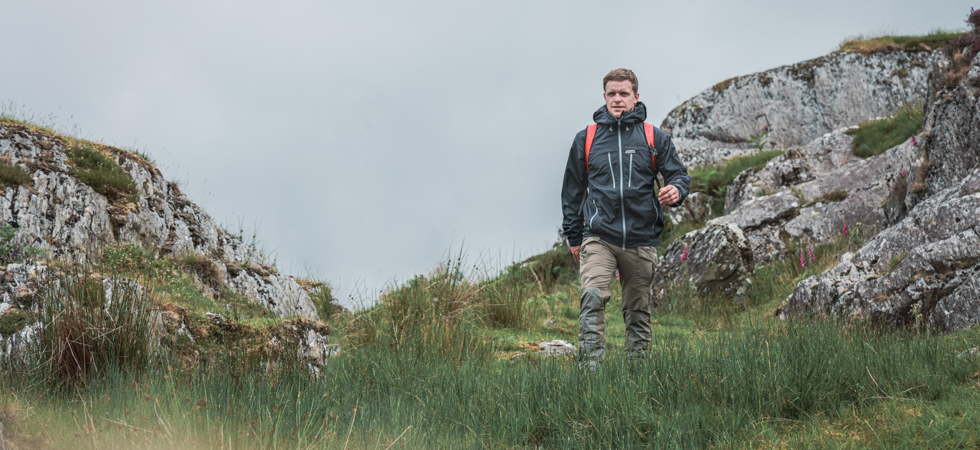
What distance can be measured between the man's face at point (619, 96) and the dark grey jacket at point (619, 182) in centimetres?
5

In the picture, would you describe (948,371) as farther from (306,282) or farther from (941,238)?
(306,282)

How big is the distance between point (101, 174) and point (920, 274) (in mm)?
9011

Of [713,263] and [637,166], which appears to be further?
[713,263]

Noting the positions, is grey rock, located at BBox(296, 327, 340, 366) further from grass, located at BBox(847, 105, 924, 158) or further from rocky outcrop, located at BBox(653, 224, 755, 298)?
grass, located at BBox(847, 105, 924, 158)

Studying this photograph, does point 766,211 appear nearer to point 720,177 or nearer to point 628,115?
point 720,177

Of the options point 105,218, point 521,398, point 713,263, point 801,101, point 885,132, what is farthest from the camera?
point 801,101

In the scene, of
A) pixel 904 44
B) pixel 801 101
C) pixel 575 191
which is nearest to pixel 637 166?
pixel 575 191

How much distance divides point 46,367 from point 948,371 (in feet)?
18.0

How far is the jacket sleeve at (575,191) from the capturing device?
16.1 feet

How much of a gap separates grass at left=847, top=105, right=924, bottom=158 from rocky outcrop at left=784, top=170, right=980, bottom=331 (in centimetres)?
701

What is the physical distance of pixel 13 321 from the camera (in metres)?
3.90

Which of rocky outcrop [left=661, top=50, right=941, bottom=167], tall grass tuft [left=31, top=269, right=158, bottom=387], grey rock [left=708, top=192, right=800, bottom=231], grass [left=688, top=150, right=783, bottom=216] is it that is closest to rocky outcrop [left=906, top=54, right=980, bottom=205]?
grey rock [left=708, top=192, right=800, bottom=231]

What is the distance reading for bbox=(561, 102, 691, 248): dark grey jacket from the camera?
4590 mm

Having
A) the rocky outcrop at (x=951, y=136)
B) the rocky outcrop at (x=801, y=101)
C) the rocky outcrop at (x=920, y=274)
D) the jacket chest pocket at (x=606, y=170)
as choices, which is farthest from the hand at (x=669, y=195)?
the rocky outcrop at (x=801, y=101)
